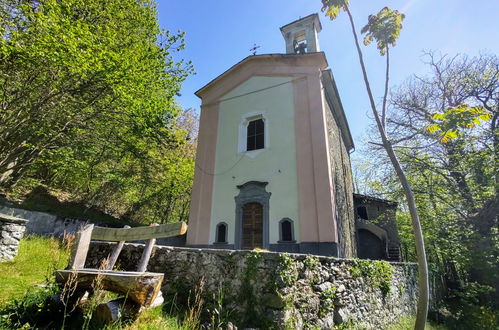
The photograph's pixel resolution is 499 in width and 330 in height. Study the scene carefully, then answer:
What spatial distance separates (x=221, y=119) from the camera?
1151 cm

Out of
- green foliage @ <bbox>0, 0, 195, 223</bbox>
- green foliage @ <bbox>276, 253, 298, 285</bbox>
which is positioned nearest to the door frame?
green foliage @ <bbox>0, 0, 195, 223</bbox>

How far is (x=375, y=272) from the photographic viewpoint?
612 centimetres

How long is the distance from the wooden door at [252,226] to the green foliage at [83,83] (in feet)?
12.6

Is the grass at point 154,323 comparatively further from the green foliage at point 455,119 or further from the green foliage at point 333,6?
the green foliage at point 333,6

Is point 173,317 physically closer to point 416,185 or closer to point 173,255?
point 173,255

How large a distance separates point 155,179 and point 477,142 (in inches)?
542

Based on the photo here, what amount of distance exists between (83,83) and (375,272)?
981 cm

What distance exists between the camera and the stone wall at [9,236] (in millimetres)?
5415

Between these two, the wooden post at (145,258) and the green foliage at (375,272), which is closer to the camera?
the wooden post at (145,258)

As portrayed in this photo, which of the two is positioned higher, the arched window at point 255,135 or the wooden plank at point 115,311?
the arched window at point 255,135

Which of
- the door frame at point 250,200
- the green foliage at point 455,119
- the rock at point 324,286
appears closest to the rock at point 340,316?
A: the rock at point 324,286

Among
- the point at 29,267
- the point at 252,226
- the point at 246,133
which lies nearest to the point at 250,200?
the point at 252,226

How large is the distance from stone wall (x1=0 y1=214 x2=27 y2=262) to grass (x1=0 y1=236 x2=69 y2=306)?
17cm

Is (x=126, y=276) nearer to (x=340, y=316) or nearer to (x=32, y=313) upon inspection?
(x=32, y=313)
